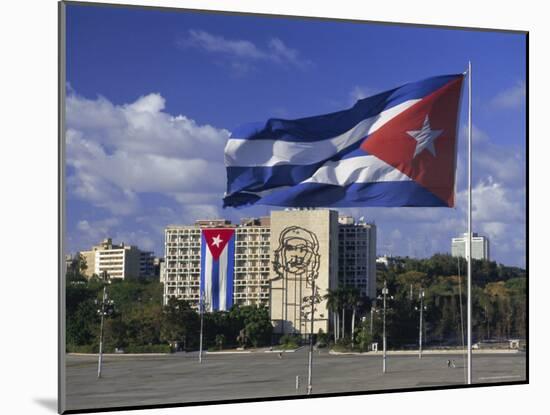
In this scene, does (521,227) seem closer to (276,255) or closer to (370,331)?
(370,331)

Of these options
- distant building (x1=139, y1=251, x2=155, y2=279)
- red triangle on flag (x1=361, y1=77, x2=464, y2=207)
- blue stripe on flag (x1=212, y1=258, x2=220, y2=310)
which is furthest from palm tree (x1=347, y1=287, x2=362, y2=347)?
distant building (x1=139, y1=251, x2=155, y2=279)

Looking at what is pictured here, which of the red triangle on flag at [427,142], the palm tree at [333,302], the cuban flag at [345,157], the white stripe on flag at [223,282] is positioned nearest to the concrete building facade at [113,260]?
the white stripe on flag at [223,282]

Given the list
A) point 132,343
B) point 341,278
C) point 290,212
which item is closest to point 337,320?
point 341,278

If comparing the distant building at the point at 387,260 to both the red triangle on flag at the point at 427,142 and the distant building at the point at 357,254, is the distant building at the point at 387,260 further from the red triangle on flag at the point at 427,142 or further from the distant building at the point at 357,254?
the red triangle on flag at the point at 427,142

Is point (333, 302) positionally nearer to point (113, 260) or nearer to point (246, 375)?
point (246, 375)

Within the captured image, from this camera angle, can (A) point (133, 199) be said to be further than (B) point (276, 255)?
No

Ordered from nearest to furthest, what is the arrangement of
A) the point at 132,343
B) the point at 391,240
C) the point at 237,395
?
1. the point at 237,395
2. the point at 132,343
3. the point at 391,240

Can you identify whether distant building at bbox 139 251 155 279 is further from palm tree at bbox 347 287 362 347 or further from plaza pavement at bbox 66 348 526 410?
palm tree at bbox 347 287 362 347
